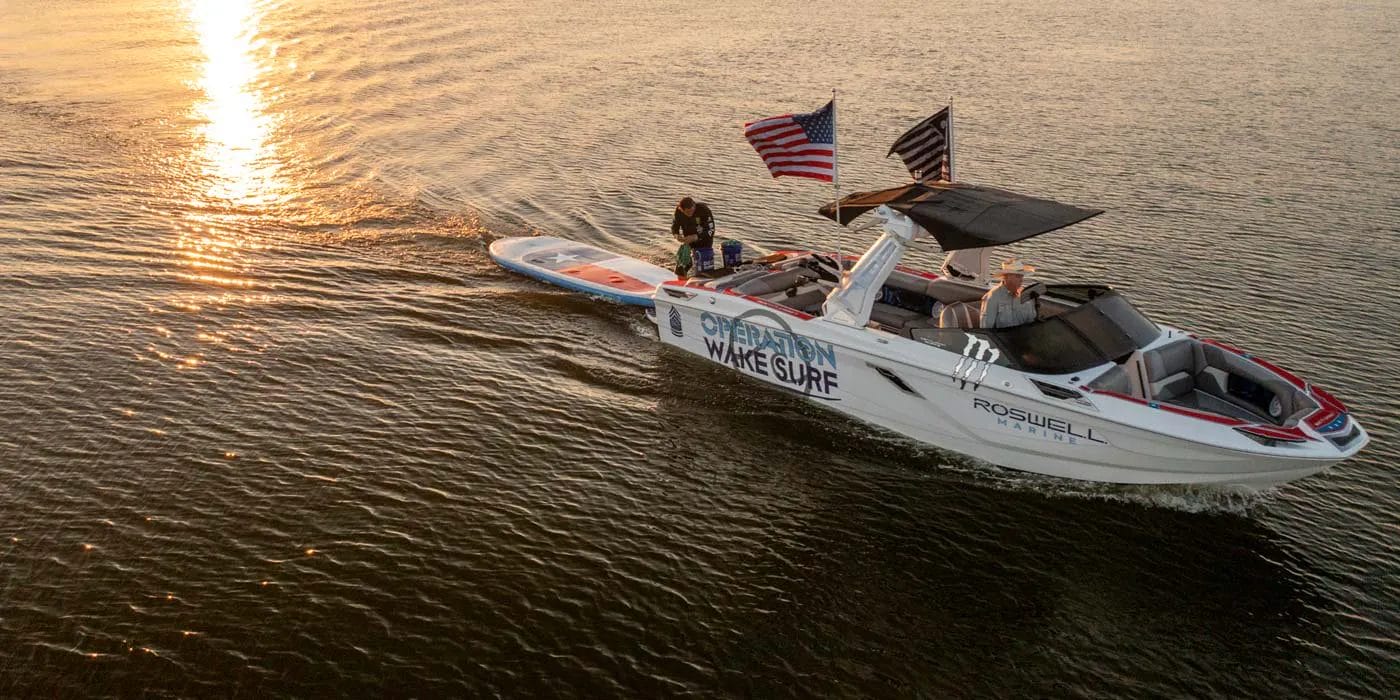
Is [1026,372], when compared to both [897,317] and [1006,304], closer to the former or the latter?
[1006,304]

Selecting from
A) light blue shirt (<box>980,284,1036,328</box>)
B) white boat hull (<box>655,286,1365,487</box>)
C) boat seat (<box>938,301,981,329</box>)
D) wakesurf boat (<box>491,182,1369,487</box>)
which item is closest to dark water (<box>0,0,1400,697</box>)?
white boat hull (<box>655,286,1365,487</box>)

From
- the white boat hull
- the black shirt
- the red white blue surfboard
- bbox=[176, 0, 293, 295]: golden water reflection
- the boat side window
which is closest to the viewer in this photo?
the white boat hull

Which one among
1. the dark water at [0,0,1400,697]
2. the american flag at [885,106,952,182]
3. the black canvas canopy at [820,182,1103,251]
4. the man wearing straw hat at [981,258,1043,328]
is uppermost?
the american flag at [885,106,952,182]

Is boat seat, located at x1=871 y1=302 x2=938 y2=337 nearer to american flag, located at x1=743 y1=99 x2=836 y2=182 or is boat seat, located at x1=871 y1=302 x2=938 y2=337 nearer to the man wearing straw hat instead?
the man wearing straw hat

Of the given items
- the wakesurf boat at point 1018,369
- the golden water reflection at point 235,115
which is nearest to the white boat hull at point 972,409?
the wakesurf boat at point 1018,369

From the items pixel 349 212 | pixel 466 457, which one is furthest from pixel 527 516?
pixel 349 212
